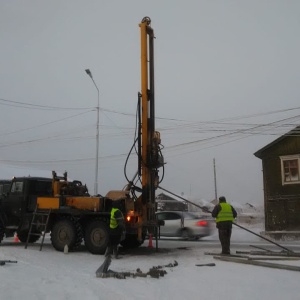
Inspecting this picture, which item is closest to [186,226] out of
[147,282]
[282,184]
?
[282,184]

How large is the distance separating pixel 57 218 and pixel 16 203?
217 centimetres

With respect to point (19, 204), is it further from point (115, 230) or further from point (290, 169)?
point (290, 169)

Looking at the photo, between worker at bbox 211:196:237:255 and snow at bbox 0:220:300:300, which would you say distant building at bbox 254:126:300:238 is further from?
snow at bbox 0:220:300:300

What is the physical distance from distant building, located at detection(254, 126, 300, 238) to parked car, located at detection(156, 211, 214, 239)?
587 centimetres

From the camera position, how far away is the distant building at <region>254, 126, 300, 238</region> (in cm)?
2325

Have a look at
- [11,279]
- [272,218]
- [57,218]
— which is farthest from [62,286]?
[272,218]

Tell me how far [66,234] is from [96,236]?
1.09m

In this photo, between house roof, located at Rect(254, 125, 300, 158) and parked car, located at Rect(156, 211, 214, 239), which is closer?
parked car, located at Rect(156, 211, 214, 239)

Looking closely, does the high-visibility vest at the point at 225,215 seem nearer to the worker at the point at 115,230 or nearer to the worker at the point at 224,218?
the worker at the point at 224,218

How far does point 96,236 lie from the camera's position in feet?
41.7

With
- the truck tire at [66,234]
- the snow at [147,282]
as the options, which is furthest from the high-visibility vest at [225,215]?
the truck tire at [66,234]

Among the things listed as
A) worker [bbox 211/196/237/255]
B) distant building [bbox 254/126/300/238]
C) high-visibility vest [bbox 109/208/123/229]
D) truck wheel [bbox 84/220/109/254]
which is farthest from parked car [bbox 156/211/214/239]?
high-visibility vest [bbox 109/208/123/229]

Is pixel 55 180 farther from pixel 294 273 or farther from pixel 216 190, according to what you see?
pixel 216 190

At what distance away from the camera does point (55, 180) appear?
45.6ft
